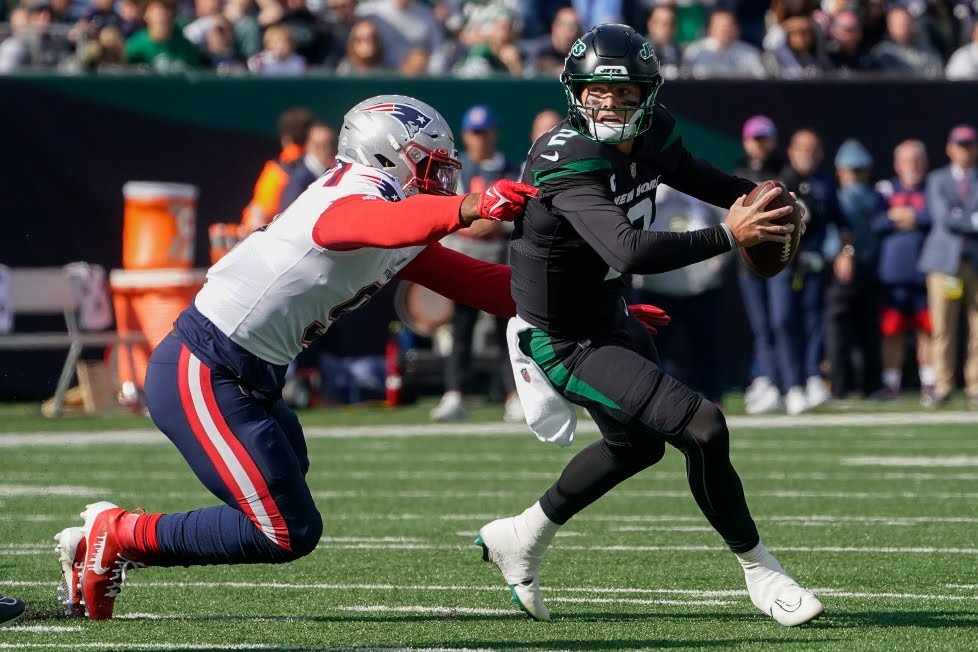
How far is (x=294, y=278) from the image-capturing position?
15.6ft

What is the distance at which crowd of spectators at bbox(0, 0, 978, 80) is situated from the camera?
502 inches

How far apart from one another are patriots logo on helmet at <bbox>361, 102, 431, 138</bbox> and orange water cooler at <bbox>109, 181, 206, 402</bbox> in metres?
7.22

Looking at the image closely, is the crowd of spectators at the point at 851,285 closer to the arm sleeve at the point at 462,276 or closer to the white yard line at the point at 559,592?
the white yard line at the point at 559,592

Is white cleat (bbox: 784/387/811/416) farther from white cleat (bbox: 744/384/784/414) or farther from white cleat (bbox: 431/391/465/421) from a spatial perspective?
white cleat (bbox: 431/391/465/421)

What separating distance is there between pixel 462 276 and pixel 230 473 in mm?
1005

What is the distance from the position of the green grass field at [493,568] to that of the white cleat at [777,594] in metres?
0.06

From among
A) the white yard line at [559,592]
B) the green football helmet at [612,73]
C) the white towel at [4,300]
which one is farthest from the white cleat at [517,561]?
the white towel at [4,300]

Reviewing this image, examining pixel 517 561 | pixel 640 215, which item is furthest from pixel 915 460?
pixel 640 215

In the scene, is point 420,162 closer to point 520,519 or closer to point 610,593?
point 520,519

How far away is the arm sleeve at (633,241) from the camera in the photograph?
4559mm

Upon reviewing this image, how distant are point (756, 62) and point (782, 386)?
2.97 meters

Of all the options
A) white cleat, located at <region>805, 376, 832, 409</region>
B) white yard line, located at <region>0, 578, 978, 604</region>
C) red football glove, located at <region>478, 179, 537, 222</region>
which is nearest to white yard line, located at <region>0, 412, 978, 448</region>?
white cleat, located at <region>805, 376, 832, 409</region>

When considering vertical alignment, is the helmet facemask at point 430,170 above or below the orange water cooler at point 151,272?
above

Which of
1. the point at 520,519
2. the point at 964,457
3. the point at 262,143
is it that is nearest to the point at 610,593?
the point at 520,519
